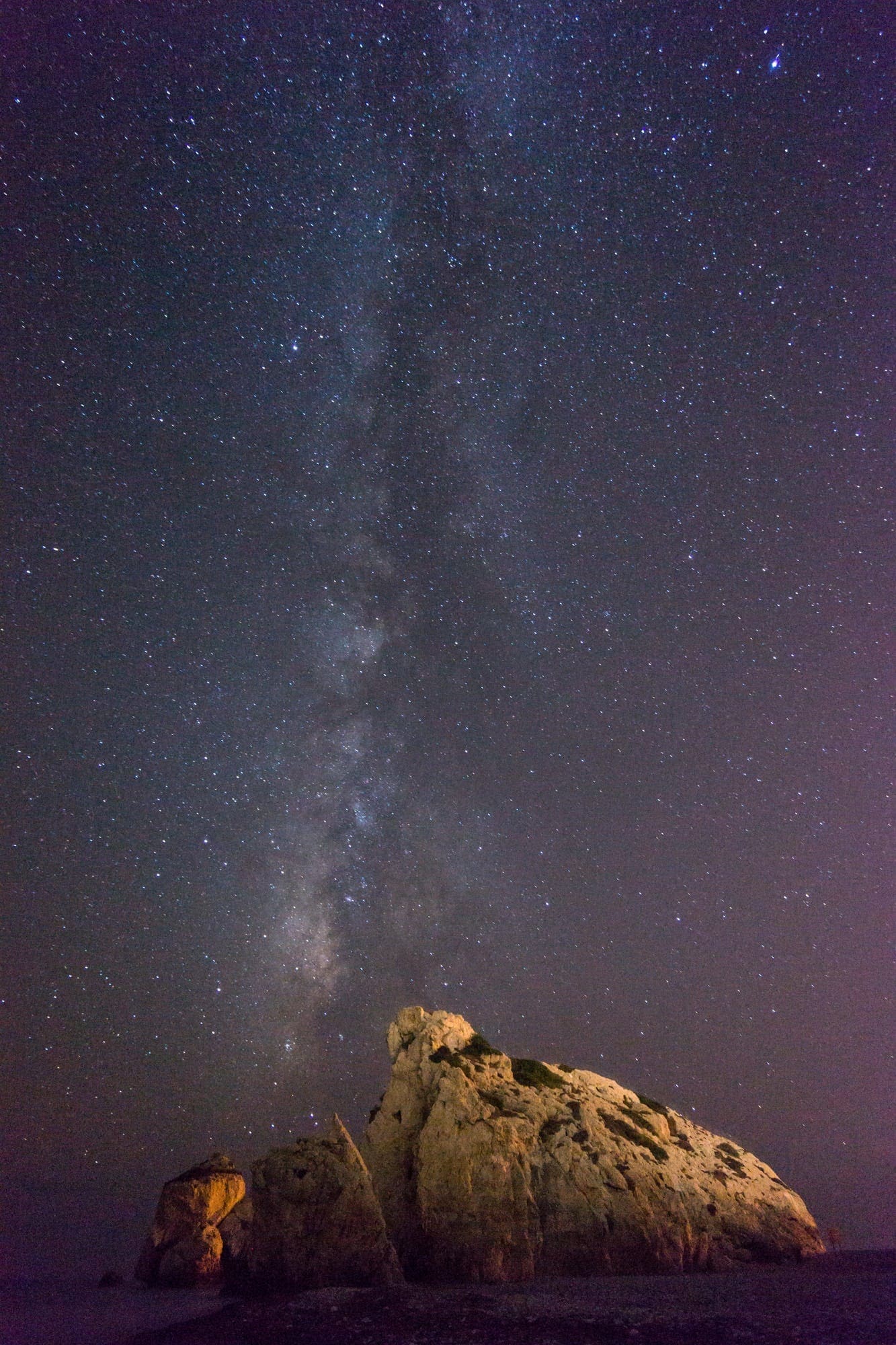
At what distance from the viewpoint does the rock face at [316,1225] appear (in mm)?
37219

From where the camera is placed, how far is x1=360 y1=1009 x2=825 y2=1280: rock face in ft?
134

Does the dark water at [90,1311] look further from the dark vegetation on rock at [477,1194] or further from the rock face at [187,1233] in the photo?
the dark vegetation on rock at [477,1194]

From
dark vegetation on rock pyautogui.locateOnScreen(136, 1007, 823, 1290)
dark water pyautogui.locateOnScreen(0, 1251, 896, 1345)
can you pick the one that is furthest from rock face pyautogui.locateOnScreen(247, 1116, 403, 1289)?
dark water pyautogui.locateOnScreen(0, 1251, 896, 1345)

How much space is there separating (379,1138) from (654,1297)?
2157 cm

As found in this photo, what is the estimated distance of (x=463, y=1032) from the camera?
57188 millimetres

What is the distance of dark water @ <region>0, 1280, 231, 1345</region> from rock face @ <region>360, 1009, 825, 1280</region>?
42.2ft

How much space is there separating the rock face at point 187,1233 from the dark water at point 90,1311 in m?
1.98

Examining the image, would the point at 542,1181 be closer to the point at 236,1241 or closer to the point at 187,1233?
the point at 236,1241

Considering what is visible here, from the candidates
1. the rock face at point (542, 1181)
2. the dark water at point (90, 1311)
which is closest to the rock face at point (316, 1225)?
the dark water at point (90, 1311)

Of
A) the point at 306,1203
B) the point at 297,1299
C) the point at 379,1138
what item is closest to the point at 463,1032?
the point at 379,1138

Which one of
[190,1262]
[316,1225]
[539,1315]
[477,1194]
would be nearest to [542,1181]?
[477,1194]

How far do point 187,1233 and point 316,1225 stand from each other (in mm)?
22750

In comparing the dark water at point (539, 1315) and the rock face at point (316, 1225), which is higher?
the rock face at point (316, 1225)

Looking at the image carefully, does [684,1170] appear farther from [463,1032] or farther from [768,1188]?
[463,1032]
